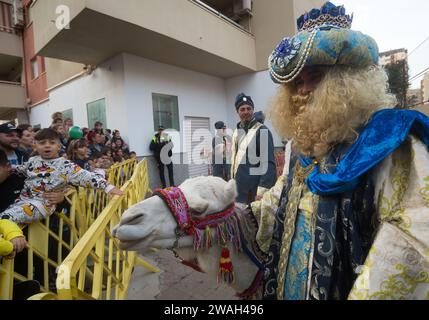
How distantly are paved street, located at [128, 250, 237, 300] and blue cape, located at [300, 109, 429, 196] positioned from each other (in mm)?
2337

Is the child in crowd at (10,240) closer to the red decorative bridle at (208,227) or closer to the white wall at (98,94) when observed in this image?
the red decorative bridle at (208,227)

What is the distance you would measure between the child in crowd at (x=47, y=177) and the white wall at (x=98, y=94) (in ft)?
17.8

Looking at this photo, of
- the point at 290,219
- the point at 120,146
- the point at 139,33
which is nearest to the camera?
the point at 290,219

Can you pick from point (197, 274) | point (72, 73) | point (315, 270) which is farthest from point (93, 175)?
point (72, 73)

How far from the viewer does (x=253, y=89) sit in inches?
486

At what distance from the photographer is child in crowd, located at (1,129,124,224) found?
8.45 ft

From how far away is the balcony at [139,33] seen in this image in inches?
257

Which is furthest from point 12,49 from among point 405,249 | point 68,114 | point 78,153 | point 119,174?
point 405,249

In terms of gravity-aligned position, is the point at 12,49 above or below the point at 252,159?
above

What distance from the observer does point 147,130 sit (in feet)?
28.8

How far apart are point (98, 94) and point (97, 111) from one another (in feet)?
2.02

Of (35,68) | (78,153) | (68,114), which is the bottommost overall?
(78,153)

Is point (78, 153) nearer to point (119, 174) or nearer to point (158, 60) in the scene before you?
point (119, 174)

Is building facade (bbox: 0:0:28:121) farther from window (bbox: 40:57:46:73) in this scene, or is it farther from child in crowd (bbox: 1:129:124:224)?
child in crowd (bbox: 1:129:124:224)
